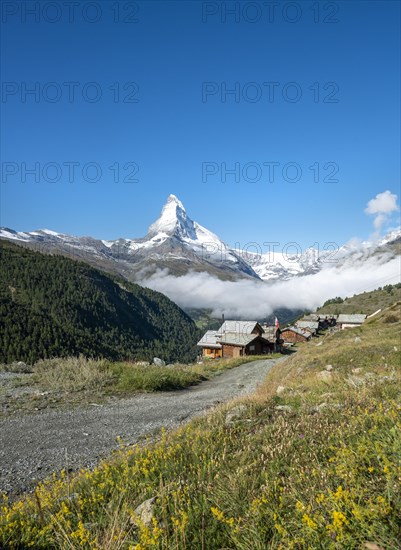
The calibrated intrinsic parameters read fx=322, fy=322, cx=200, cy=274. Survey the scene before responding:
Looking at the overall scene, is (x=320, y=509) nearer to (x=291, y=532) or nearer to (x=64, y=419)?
(x=291, y=532)

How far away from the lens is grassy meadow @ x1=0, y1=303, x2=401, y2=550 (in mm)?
3393

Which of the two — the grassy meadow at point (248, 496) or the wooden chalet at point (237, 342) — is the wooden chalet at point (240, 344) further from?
the grassy meadow at point (248, 496)

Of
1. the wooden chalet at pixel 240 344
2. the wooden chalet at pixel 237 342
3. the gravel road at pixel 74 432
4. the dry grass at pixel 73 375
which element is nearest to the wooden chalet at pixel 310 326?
the wooden chalet at pixel 237 342

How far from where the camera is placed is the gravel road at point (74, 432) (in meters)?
8.28

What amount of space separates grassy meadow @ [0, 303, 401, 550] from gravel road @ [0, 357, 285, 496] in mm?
2595

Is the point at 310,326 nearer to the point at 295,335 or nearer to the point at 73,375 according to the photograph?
the point at 295,335

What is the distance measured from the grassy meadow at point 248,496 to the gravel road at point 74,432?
2.59 meters

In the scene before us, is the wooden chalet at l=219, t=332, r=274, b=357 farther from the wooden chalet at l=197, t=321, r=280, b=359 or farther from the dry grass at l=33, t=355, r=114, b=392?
the dry grass at l=33, t=355, r=114, b=392

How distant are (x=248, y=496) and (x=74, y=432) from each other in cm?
868

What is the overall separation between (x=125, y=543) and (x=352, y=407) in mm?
5138

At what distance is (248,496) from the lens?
4.37 metres

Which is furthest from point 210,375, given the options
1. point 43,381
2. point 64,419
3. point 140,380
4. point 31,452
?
point 31,452

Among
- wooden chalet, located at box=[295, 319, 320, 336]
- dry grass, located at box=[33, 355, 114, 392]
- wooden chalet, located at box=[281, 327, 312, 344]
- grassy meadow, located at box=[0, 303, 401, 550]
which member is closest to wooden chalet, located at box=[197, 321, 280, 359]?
wooden chalet, located at box=[281, 327, 312, 344]

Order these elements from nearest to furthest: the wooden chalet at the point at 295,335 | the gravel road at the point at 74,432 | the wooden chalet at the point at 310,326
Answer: the gravel road at the point at 74,432 → the wooden chalet at the point at 295,335 → the wooden chalet at the point at 310,326
